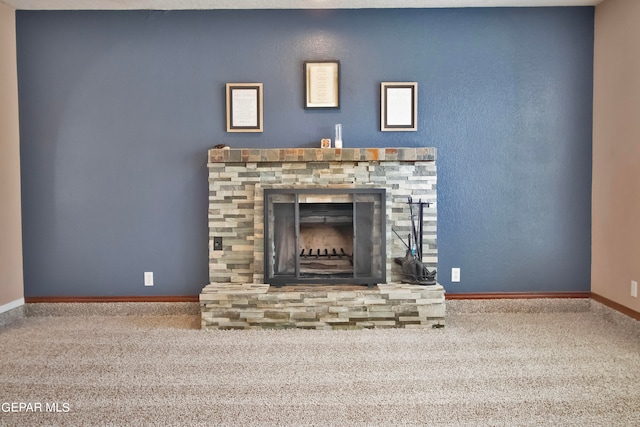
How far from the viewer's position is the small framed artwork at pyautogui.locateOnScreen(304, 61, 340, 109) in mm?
3514

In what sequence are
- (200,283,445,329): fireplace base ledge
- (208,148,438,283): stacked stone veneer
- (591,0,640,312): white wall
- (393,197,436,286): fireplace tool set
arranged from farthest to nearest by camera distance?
(208,148,438,283): stacked stone veneer
(393,197,436,286): fireplace tool set
(200,283,445,329): fireplace base ledge
(591,0,640,312): white wall

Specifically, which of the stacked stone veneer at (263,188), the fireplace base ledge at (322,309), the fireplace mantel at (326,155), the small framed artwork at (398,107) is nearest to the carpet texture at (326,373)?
the fireplace base ledge at (322,309)

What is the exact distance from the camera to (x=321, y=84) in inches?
139

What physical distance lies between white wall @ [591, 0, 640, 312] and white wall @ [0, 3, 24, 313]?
4454 mm

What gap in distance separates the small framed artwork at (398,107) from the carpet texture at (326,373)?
1534 millimetres

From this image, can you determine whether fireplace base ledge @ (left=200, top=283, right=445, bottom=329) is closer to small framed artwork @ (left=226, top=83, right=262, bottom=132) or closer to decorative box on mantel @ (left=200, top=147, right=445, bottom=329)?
decorative box on mantel @ (left=200, top=147, right=445, bottom=329)

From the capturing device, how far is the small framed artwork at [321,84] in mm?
3514

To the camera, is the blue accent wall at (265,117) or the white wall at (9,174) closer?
the white wall at (9,174)

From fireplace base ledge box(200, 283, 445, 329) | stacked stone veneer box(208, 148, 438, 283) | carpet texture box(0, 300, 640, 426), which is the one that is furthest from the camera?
stacked stone veneer box(208, 148, 438, 283)

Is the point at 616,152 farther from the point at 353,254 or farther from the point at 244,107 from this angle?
the point at 244,107

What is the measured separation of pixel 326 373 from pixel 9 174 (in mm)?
2825

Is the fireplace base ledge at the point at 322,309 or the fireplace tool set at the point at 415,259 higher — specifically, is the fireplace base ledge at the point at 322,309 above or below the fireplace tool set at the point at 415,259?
below

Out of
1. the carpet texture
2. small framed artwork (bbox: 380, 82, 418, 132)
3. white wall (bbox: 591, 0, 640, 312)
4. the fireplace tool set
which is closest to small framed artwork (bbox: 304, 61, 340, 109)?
small framed artwork (bbox: 380, 82, 418, 132)

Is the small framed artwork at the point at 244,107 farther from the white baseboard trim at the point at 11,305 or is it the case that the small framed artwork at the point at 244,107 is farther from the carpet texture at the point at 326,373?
the white baseboard trim at the point at 11,305
